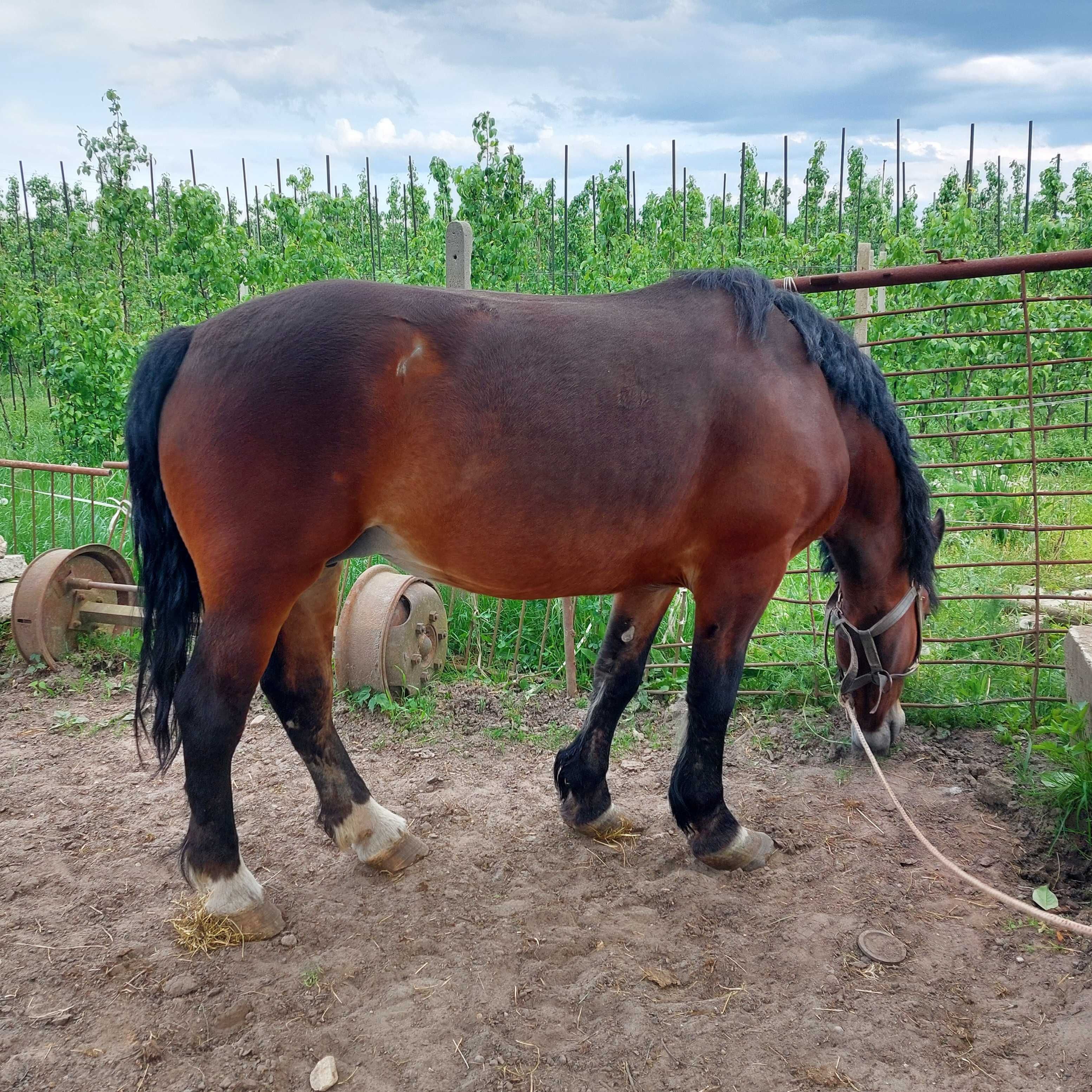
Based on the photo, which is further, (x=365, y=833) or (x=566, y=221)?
(x=566, y=221)

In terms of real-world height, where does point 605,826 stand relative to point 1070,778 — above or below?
below

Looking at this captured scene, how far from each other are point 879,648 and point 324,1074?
264 centimetres

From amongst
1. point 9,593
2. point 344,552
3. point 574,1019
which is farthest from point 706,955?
point 9,593

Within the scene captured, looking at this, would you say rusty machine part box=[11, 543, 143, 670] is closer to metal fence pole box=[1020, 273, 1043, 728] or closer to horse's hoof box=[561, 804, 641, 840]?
horse's hoof box=[561, 804, 641, 840]

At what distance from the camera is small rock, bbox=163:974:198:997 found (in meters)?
2.49

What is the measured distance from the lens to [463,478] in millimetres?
2549

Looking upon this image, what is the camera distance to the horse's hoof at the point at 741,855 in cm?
315

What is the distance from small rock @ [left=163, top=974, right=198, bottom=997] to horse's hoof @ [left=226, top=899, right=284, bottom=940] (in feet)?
0.69

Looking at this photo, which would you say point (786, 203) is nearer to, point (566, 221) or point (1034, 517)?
point (566, 221)

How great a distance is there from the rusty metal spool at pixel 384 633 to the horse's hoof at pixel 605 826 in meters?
1.66

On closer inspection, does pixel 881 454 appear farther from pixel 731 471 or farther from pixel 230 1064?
pixel 230 1064

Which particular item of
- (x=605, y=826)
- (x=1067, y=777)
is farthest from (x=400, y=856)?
(x=1067, y=777)

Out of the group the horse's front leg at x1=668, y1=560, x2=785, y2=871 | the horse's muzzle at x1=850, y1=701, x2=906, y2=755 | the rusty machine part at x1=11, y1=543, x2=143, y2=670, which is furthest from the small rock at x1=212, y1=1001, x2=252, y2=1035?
the rusty machine part at x1=11, y1=543, x2=143, y2=670

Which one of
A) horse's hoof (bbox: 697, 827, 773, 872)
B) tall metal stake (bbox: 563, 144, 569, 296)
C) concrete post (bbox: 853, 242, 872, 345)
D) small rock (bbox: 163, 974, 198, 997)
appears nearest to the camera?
small rock (bbox: 163, 974, 198, 997)
